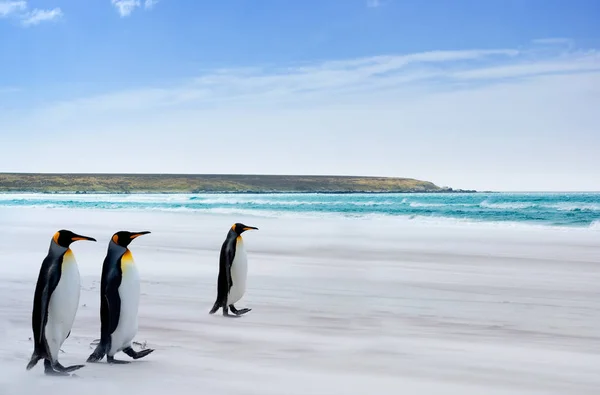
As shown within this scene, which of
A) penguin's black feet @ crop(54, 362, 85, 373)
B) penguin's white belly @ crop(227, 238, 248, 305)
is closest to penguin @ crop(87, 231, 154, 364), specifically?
penguin's black feet @ crop(54, 362, 85, 373)

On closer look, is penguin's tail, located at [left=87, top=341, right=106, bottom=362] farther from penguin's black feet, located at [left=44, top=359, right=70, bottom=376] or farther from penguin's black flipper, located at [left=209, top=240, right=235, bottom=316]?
penguin's black flipper, located at [left=209, top=240, right=235, bottom=316]

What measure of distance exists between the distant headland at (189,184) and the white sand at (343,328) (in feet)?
191

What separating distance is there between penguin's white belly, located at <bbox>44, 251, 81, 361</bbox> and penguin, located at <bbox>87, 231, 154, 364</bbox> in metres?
0.22

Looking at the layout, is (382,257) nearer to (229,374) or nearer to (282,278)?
(282,278)

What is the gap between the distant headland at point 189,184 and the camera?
212ft

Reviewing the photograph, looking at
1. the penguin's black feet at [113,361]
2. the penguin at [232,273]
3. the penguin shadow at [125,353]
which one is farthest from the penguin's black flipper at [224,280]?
the penguin's black feet at [113,361]

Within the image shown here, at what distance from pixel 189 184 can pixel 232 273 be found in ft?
214

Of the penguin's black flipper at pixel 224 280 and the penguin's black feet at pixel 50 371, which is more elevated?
the penguin's black flipper at pixel 224 280

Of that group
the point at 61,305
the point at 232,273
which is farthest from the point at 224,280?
the point at 61,305

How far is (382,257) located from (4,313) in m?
5.06

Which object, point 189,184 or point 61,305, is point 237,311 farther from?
point 189,184

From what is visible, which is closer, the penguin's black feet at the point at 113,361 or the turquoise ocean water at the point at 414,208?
the penguin's black feet at the point at 113,361

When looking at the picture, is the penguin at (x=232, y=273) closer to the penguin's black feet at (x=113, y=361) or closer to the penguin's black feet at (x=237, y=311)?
the penguin's black feet at (x=237, y=311)

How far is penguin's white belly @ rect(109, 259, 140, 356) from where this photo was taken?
3.39m
